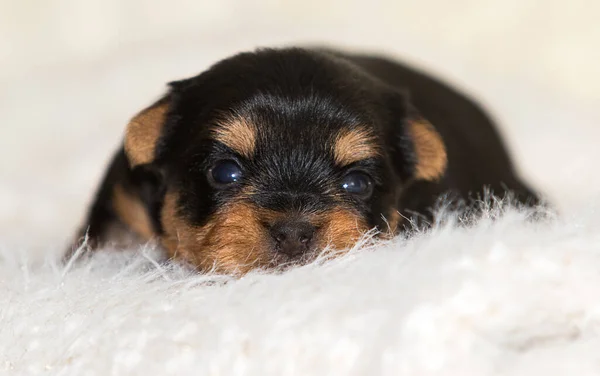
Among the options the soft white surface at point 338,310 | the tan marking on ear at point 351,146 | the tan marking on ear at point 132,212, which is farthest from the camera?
the tan marking on ear at point 132,212

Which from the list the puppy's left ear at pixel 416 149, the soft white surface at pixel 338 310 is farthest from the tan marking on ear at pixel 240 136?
the puppy's left ear at pixel 416 149

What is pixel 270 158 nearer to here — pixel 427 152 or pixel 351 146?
pixel 351 146

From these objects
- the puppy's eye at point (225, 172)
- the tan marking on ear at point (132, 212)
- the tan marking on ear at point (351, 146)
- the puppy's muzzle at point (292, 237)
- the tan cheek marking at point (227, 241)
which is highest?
the tan marking on ear at point (351, 146)

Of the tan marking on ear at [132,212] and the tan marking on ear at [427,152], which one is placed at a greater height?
the tan marking on ear at [427,152]

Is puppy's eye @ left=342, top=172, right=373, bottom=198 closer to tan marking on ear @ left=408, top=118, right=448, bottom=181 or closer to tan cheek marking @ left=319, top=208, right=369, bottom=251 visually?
tan cheek marking @ left=319, top=208, right=369, bottom=251

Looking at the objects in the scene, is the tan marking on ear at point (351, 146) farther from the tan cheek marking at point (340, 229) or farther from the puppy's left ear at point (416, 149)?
the puppy's left ear at point (416, 149)

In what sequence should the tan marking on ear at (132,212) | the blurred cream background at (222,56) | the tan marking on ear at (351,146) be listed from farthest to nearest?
the blurred cream background at (222,56)
the tan marking on ear at (132,212)
the tan marking on ear at (351,146)

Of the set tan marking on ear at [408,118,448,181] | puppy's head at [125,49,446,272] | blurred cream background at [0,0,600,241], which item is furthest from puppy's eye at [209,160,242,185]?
blurred cream background at [0,0,600,241]
